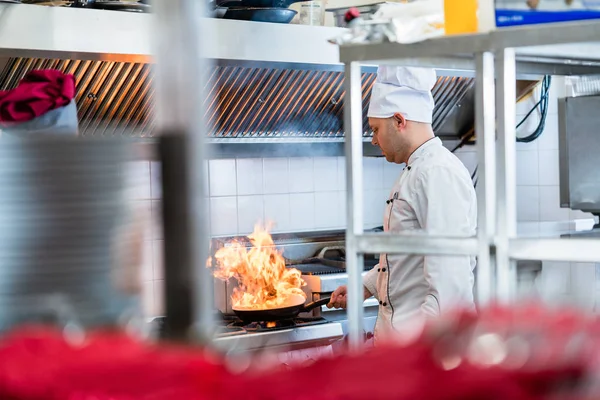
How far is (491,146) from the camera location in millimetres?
2213

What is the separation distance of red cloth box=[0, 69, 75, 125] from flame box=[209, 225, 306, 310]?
1845mm

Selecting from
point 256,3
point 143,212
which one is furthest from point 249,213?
point 143,212

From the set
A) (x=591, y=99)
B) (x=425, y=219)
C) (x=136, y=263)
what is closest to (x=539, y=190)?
(x=591, y=99)

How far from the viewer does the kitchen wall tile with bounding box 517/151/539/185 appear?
5727mm

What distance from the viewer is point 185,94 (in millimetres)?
532

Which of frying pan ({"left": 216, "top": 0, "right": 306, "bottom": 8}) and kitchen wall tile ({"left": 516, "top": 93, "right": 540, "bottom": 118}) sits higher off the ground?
frying pan ({"left": 216, "top": 0, "right": 306, "bottom": 8})

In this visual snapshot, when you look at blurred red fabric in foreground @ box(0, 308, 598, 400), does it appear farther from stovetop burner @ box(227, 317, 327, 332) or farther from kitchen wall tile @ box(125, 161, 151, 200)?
stovetop burner @ box(227, 317, 327, 332)

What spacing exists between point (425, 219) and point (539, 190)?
271cm

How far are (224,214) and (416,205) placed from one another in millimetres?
2127

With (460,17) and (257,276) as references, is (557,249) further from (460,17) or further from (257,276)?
(257,276)

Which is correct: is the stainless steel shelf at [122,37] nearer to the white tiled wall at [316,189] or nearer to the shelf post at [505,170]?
the white tiled wall at [316,189]

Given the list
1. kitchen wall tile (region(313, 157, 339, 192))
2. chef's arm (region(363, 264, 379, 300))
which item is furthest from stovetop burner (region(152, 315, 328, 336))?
kitchen wall tile (region(313, 157, 339, 192))

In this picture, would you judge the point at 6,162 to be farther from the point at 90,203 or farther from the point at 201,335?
the point at 201,335

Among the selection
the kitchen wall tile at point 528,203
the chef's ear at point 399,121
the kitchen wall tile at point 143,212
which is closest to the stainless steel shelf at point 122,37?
the chef's ear at point 399,121
